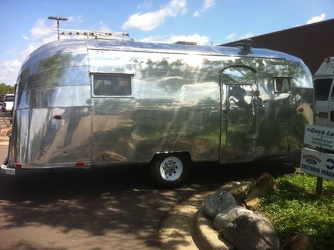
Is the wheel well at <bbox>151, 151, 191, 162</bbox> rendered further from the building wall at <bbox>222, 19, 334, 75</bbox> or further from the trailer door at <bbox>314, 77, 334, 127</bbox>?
the building wall at <bbox>222, 19, 334, 75</bbox>

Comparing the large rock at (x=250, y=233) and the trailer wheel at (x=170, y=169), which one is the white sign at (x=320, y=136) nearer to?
the large rock at (x=250, y=233)

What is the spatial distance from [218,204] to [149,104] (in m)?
2.51

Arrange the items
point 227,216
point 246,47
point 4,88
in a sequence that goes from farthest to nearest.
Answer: point 4,88 < point 246,47 < point 227,216

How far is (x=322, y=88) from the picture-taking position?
959 centimetres

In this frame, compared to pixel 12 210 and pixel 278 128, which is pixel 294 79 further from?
pixel 12 210

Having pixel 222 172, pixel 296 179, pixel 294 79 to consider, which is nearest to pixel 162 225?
pixel 296 179

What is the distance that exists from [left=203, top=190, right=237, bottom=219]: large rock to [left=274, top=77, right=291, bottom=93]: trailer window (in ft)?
11.8

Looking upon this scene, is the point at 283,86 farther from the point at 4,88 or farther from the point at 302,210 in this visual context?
the point at 4,88

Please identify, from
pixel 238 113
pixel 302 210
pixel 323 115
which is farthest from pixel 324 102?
pixel 302 210

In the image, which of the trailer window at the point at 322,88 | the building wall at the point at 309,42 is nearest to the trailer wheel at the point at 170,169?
the trailer window at the point at 322,88

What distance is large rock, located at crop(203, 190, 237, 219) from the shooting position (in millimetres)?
5500

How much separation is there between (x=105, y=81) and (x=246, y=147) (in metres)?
3.12

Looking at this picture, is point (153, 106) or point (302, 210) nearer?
point (302, 210)

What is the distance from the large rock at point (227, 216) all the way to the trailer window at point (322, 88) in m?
5.26
